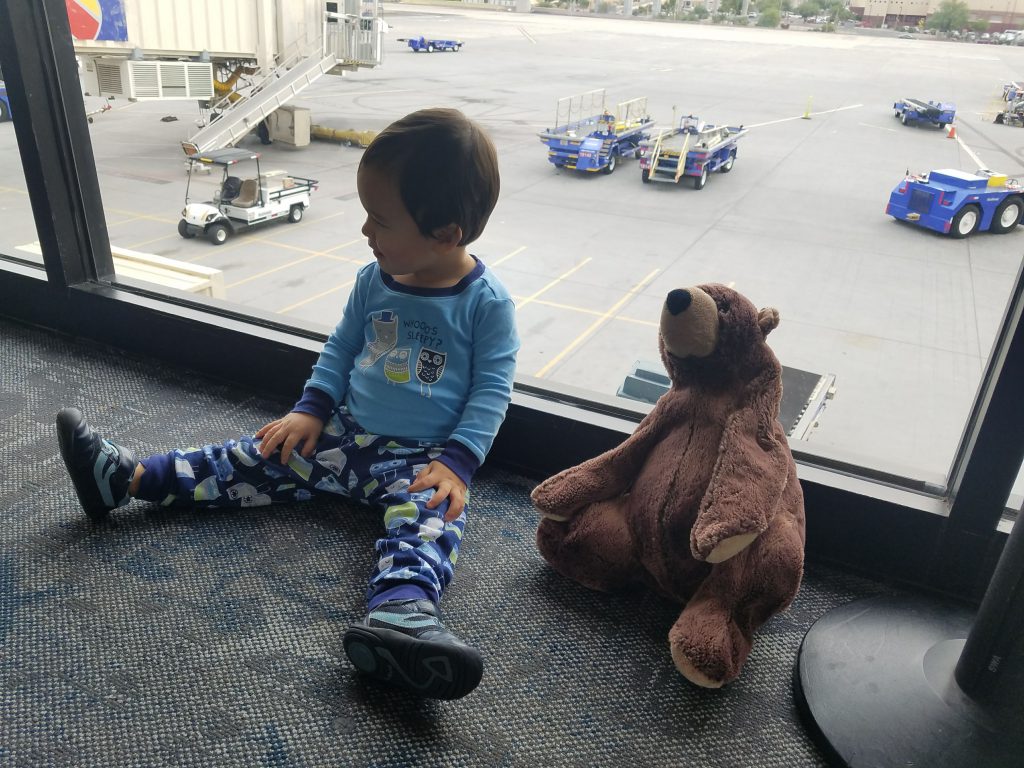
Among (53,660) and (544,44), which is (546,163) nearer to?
(544,44)

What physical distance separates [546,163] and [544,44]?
0.92 feet

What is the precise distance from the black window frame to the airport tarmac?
0.06 m

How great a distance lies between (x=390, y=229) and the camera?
0.85 meters

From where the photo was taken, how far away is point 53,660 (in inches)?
30.5

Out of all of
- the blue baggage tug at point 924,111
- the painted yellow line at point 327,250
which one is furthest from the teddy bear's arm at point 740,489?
the painted yellow line at point 327,250

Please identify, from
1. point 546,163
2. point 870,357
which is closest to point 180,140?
point 546,163

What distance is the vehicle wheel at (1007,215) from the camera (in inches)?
43.1

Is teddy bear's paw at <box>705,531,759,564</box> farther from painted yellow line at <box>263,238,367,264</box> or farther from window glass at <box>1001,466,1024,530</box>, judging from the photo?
painted yellow line at <box>263,238,367,264</box>

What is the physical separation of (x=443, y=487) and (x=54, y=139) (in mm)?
1138

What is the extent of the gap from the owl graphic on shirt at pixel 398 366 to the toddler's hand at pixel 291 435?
13 centimetres

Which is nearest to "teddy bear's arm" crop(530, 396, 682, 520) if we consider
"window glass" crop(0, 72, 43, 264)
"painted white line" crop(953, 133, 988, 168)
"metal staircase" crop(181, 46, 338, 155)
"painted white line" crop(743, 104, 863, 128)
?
"painted white line" crop(953, 133, 988, 168)

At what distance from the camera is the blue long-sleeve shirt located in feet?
3.12

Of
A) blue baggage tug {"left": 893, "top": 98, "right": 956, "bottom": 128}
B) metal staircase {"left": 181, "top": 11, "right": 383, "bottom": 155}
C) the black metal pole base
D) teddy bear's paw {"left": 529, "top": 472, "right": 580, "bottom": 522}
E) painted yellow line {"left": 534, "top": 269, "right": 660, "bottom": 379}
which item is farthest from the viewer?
metal staircase {"left": 181, "top": 11, "right": 383, "bottom": 155}

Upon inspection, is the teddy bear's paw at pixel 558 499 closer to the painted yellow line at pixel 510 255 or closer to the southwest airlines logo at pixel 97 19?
the painted yellow line at pixel 510 255
